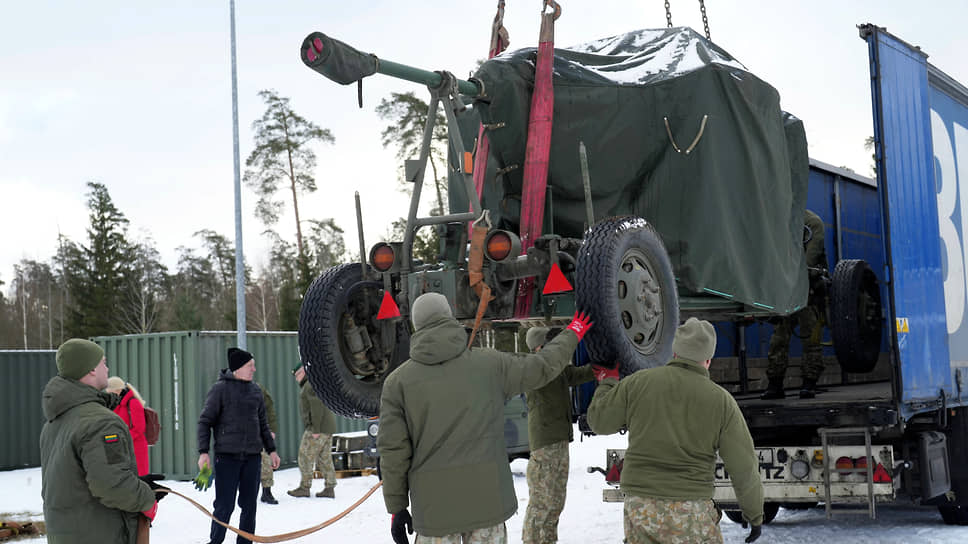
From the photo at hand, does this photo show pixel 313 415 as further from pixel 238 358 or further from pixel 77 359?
pixel 77 359

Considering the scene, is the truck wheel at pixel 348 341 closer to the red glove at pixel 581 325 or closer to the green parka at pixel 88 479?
the red glove at pixel 581 325

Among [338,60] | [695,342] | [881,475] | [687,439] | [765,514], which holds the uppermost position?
[338,60]

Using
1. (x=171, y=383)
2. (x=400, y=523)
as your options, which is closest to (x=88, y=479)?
(x=400, y=523)

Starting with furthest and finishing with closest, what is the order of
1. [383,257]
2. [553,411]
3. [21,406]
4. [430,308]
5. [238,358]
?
[21,406]
[238,358]
[553,411]
[383,257]
[430,308]

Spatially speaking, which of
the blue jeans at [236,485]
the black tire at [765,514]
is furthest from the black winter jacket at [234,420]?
the black tire at [765,514]

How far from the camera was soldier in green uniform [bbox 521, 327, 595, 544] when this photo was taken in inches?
262

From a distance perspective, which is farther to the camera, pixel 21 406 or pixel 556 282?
pixel 21 406

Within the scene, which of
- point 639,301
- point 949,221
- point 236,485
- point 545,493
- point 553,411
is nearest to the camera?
point 639,301

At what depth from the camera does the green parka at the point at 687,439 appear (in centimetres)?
454

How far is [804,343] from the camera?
8.47 m

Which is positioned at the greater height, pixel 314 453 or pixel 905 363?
pixel 905 363

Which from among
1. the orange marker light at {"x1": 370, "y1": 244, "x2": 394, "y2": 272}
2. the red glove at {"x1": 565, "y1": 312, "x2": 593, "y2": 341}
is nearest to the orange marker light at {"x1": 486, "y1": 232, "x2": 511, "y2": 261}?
the red glove at {"x1": 565, "y1": 312, "x2": 593, "y2": 341}

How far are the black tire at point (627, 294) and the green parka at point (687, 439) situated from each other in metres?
0.34

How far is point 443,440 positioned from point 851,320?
469 cm
